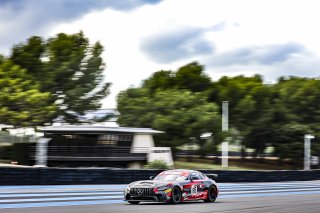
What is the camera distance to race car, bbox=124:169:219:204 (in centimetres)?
1773

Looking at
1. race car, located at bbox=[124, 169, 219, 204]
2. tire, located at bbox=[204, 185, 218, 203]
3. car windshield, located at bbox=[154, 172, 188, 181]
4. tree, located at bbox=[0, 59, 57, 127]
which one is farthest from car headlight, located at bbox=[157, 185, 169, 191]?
tree, located at bbox=[0, 59, 57, 127]

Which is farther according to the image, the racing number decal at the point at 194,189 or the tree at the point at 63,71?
the tree at the point at 63,71

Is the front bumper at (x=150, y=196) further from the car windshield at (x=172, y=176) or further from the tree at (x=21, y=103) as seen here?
the tree at (x=21, y=103)

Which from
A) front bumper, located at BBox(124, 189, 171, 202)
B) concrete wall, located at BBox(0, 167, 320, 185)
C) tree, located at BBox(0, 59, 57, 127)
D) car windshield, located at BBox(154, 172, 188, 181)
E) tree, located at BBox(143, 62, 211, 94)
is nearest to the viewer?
front bumper, located at BBox(124, 189, 171, 202)

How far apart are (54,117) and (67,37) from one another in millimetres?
9001

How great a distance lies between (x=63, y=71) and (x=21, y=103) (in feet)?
27.8

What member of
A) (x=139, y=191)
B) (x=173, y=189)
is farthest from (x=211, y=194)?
(x=139, y=191)

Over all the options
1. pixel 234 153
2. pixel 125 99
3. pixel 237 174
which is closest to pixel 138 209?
pixel 237 174

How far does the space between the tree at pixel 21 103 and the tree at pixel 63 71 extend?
4.74m

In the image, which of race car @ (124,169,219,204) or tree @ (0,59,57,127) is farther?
tree @ (0,59,57,127)

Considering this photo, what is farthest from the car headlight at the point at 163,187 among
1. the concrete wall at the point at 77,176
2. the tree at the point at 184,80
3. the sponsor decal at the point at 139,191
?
the tree at the point at 184,80

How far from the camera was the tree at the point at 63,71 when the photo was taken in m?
59.3

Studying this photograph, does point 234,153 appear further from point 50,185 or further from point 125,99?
point 50,185

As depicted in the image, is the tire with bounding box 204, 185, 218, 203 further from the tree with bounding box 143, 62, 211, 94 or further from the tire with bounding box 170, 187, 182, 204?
the tree with bounding box 143, 62, 211, 94
